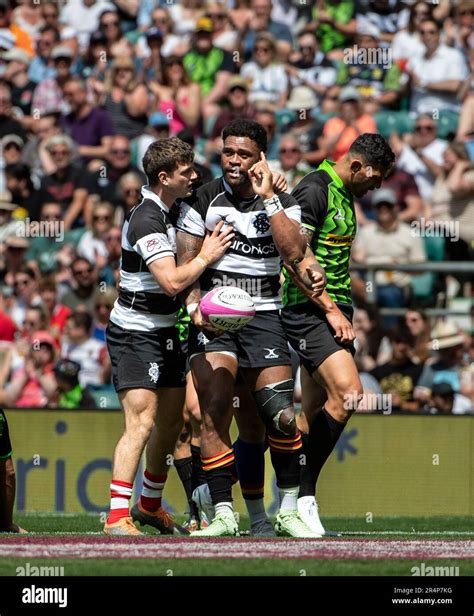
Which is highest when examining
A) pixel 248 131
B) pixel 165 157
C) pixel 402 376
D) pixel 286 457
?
pixel 248 131

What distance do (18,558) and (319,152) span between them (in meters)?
10.3

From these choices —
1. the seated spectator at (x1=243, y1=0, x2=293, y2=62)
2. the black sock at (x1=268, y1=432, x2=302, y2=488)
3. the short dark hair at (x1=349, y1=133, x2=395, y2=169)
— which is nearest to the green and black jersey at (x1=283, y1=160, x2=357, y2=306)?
the short dark hair at (x1=349, y1=133, x2=395, y2=169)

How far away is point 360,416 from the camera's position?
12.8 m

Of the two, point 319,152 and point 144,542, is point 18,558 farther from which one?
point 319,152

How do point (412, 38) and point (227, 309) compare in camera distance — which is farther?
point (412, 38)


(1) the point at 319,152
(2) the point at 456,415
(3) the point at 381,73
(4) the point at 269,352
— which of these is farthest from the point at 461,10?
(4) the point at 269,352

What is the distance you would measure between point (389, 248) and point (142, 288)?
669 centimetres

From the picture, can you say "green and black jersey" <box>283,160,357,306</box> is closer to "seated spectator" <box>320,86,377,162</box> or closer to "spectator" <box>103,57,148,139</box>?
"seated spectator" <box>320,86,377,162</box>

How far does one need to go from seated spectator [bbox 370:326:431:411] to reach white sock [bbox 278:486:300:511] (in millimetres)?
4896

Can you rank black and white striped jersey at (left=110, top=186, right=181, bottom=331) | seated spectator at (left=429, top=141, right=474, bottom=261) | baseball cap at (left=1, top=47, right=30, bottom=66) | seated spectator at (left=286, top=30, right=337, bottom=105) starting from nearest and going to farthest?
1. black and white striped jersey at (left=110, top=186, right=181, bottom=331)
2. seated spectator at (left=429, top=141, right=474, bottom=261)
3. seated spectator at (left=286, top=30, right=337, bottom=105)
4. baseball cap at (left=1, top=47, right=30, bottom=66)

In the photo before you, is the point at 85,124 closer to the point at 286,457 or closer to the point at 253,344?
the point at 253,344

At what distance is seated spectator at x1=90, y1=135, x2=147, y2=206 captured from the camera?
16.8 metres

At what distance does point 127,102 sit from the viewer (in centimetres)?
1798

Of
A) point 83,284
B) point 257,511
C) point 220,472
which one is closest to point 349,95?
point 83,284
